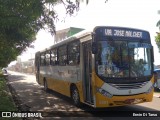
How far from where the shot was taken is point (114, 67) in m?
11.0

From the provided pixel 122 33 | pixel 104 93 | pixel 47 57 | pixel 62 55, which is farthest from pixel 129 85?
pixel 47 57

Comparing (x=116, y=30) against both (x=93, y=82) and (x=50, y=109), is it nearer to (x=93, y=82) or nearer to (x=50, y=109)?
(x=93, y=82)

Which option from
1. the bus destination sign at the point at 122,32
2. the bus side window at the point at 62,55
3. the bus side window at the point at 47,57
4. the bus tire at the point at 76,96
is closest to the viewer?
the bus destination sign at the point at 122,32

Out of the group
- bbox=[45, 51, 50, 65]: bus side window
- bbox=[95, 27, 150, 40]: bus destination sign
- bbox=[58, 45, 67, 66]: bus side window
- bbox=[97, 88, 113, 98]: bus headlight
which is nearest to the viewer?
bbox=[97, 88, 113, 98]: bus headlight

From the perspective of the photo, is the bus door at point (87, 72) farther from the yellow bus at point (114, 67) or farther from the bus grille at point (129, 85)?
the bus grille at point (129, 85)

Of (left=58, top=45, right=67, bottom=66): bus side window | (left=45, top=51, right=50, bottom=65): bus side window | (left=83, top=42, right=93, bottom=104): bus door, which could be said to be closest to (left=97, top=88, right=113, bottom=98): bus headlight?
(left=83, top=42, right=93, bottom=104): bus door

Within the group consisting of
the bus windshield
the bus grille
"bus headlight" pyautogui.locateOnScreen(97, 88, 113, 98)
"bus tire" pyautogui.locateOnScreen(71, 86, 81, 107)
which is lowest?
"bus tire" pyautogui.locateOnScreen(71, 86, 81, 107)

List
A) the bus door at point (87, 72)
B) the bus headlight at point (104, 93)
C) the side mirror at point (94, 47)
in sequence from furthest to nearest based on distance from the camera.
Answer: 1. the bus door at point (87, 72)
2. the bus headlight at point (104, 93)
3. the side mirror at point (94, 47)

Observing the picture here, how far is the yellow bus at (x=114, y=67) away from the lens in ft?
35.6

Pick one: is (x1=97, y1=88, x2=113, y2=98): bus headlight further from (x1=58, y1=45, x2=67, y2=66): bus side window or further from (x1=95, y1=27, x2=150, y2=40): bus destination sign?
(x1=58, y1=45, x2=67, y2=66): bus side window

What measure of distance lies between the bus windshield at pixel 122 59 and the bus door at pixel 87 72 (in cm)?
83

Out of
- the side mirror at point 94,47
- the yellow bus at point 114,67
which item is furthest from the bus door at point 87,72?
the side mirror at point 94,47

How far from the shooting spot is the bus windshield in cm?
1092

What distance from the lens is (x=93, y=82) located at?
11016mm
